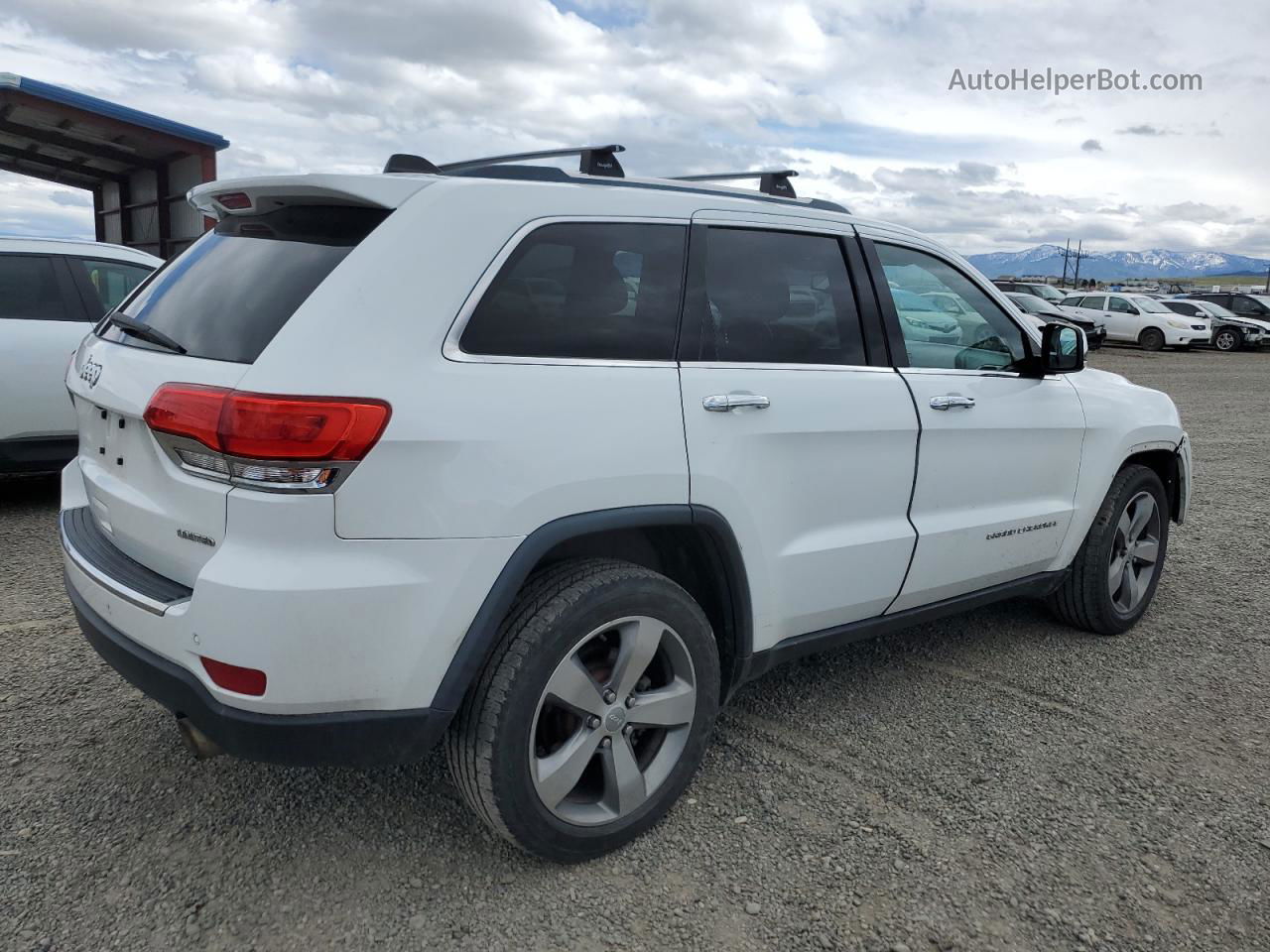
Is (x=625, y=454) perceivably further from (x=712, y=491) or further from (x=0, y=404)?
(x=0, y=404)

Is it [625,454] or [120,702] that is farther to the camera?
[120,702]

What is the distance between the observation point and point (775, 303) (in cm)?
309

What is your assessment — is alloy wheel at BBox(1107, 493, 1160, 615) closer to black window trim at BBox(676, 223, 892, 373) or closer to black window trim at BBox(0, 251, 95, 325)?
black window trim at BBox(676, 223, 892, 373)

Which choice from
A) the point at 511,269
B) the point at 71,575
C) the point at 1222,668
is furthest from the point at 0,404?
the point at 1222,668

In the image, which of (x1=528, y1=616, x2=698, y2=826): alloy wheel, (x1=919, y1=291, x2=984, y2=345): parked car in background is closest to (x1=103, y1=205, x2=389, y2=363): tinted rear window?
(x1=528, y1=616, x2=698, y2=826): alloy wheel

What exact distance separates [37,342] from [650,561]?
4.78 metres

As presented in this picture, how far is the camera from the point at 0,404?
19.1ft

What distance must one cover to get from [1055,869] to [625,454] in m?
1.59

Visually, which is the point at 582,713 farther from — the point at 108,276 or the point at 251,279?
the point at 108,276

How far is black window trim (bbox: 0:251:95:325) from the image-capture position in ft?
20.1

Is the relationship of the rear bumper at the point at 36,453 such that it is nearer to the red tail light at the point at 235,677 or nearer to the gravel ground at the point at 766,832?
the gravel ground at the point at 766,832

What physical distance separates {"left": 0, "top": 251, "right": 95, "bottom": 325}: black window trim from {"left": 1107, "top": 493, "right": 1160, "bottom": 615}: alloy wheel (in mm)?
5842

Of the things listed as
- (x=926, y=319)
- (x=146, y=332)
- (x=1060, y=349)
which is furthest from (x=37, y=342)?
(x=1060, y=349)

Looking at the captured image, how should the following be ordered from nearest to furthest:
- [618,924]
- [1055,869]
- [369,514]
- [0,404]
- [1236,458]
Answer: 1. [369,514]
2. [618,924]
3. [1055,869]
4. [0,404]
5. [1236,458]
